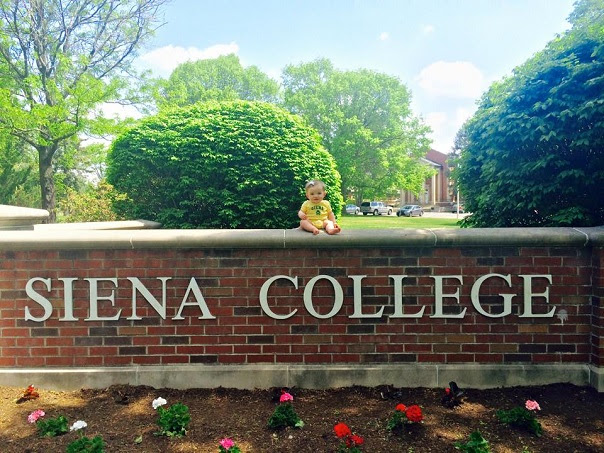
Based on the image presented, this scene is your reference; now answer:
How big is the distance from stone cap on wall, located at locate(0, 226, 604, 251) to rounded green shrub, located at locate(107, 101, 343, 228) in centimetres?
377

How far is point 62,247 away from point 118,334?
838 millimetres

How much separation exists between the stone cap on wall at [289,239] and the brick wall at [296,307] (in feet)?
0.18

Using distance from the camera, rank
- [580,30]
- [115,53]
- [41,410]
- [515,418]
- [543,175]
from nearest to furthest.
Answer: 1. [515,418]
2. [41,410]
3. [543,175]
4. [580,30]
5. [115,53]

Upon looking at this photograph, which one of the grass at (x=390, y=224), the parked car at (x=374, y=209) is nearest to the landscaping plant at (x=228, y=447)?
the grass at (x=390, y=224)

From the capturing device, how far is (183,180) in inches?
302

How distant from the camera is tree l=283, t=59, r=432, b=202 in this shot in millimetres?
37781

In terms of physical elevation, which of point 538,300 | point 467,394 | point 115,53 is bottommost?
point 467,394

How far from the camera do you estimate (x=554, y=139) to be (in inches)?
177

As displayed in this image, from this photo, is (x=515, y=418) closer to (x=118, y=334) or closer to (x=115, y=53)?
(x=118, y=334)

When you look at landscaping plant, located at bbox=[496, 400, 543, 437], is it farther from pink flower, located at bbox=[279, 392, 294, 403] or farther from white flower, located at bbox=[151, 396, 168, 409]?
white flower, located at bbox=[151, 396, 168, 409]

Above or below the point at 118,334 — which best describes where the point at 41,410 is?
below

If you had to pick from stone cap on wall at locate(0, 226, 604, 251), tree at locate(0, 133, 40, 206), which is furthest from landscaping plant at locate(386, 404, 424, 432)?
tree at locate(0, 133, 40, 206)

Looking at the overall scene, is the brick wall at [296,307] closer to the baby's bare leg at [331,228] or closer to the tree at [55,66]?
the baby's bare leg at [331,228]

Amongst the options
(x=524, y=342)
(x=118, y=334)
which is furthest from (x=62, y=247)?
(x=524, y=342)
